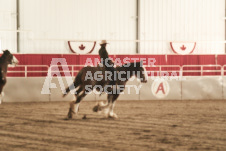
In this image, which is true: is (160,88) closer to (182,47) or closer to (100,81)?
(182,47)

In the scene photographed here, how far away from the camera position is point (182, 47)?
23.6 metres

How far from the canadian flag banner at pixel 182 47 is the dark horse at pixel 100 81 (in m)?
11.0

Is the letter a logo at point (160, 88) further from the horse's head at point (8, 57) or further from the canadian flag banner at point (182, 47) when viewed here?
the horse's head at point (8, 57)

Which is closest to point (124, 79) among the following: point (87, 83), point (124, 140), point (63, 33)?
point (87, 83)

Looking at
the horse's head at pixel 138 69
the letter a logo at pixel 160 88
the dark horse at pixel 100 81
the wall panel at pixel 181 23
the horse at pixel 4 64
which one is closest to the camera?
the dark horse at pixel 100 81

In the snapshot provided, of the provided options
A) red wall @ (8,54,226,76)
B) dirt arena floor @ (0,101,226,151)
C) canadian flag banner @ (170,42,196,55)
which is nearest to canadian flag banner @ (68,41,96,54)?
red wall @ (8,54,226,76)

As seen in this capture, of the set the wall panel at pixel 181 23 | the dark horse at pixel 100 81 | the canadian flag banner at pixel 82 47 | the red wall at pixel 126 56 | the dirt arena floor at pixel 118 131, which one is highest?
the wall panel at pixel 181 23

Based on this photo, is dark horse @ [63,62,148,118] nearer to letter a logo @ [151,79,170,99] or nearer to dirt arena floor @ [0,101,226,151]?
dirt arena floor @ [0,101,226,151]

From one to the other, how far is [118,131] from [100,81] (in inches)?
110

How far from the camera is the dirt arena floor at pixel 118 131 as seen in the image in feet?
24.7

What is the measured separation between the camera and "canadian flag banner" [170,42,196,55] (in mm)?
23594

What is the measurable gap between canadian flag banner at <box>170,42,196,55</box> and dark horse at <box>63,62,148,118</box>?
1103 centimetres

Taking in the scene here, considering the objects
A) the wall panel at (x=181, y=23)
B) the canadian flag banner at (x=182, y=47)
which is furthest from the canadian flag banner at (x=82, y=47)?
the canadian flag banner at (x=182, y=47)

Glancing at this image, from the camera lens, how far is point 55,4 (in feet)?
73.3
